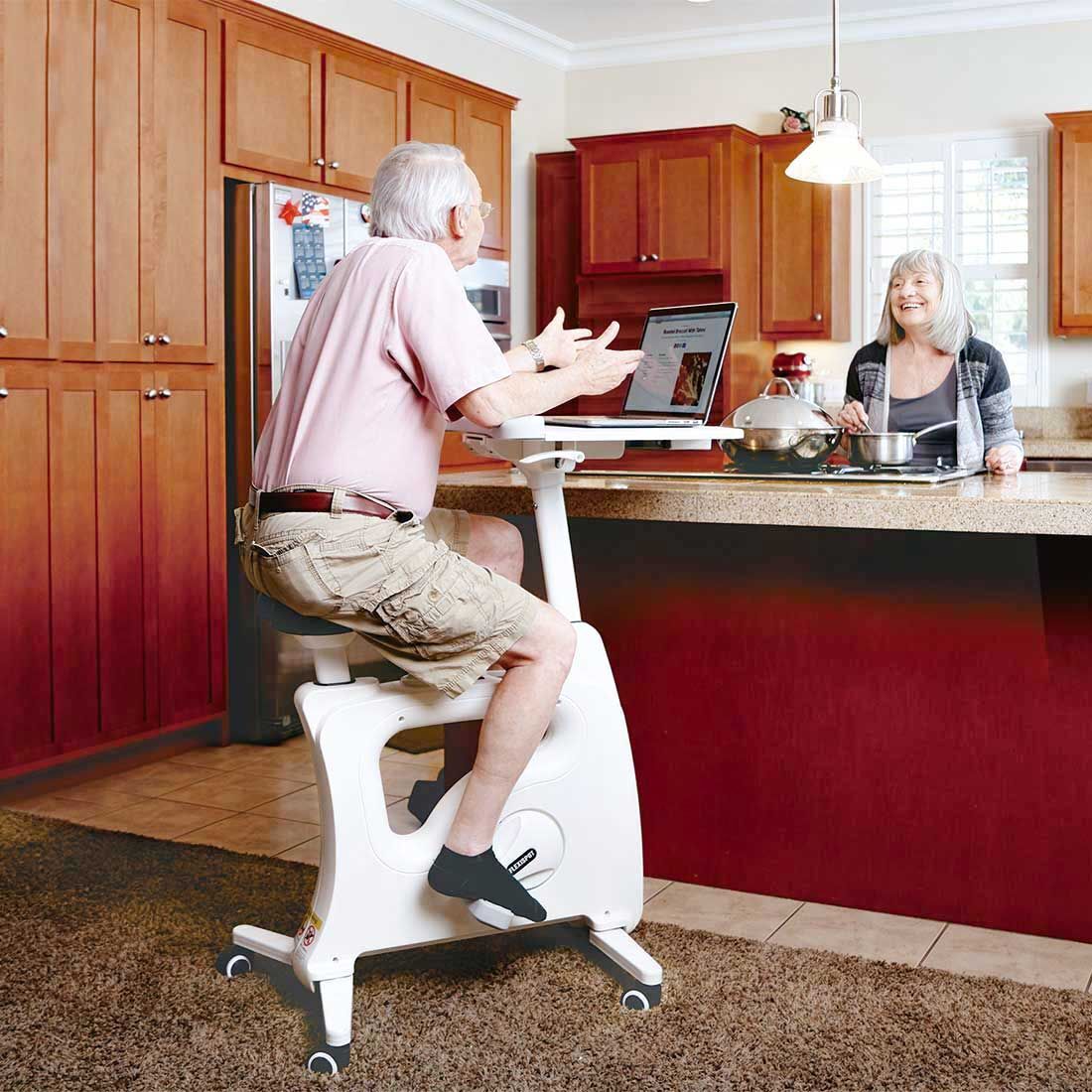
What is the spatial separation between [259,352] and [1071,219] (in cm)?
322

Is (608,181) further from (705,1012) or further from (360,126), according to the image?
(705,1012)

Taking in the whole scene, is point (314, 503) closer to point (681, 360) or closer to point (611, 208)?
point (681, 360)

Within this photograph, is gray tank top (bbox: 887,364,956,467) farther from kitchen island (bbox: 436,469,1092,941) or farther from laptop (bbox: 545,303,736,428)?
laptop (bbox: 545,303,736,428)

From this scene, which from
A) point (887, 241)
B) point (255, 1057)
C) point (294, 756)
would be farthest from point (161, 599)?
point (887, 241)

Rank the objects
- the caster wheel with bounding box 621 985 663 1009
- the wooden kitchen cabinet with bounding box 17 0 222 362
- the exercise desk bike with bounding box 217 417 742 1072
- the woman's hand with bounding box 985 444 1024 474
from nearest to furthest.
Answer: the exercise desk bike with bounding box 217 417 742 1072 → the caster wheel with bounding box 621 985 663 1009 → the woman's hand with bounding box 985 444 1024 474 → the wooden kitchen cabinet with bounding box 17 0 222 362

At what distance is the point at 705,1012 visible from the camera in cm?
216

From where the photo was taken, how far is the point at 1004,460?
A: 2.89 meters

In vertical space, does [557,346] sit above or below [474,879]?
above

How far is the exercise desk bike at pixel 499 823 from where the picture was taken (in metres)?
2.07

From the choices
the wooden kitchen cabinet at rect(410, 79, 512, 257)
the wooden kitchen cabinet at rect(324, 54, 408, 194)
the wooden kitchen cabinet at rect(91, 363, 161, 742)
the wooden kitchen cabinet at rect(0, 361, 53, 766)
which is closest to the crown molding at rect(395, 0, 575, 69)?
the wooden kitchen cabinet at rect(410, 79, 512, 257)

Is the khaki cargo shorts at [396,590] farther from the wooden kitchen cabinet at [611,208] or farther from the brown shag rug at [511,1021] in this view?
the wooden kitchen cabinet at [611,208]

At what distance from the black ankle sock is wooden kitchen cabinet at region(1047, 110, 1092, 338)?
4.13 metres

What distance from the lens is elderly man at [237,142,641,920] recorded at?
2006mm

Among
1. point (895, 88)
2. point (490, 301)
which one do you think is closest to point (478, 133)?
point (490, 301)
